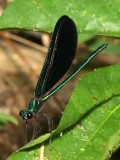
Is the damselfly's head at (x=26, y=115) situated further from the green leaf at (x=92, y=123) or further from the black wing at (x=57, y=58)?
the green leaf at (x=92, y=123)

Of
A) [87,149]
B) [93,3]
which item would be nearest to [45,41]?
[93,3]

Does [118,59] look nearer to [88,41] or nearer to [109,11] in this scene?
[88,41]

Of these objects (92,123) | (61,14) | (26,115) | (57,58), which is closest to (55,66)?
(57,58)

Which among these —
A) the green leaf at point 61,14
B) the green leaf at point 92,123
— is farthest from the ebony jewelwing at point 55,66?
the green leaf at point 92,123

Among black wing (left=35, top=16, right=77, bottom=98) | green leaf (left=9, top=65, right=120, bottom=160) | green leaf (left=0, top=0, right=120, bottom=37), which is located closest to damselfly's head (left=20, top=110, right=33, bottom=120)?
black wing (left=35, top=16, right=77, bottom=98)

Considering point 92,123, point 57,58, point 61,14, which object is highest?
point 61,14

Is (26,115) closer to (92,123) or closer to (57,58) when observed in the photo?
(57,58)
